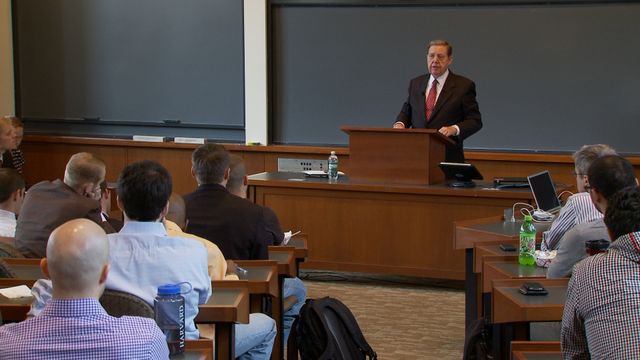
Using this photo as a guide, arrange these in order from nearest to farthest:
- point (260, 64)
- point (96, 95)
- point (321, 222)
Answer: point (321, 222) → point (260, 64) → point (96, 95)

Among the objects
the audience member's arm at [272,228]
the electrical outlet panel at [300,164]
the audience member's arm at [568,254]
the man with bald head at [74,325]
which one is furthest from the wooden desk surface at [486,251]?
the electrical outlet panel at [300,164]

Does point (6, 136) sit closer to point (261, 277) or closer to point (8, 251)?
point (8, 251)

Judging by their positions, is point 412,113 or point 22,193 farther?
point 412,113

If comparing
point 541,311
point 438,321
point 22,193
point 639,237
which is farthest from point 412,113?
point 639,237

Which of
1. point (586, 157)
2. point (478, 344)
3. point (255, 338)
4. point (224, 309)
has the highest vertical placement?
point (586, 157)

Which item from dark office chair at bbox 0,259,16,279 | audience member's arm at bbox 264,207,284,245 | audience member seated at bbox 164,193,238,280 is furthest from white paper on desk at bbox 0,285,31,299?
audience member's arm at bbox 264,207,284,245

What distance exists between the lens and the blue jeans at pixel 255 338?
378 cm

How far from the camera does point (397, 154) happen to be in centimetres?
678

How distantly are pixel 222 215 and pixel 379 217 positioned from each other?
2.71m

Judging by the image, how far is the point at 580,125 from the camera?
8.45 metres

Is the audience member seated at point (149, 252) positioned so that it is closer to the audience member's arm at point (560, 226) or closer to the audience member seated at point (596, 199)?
the audience member seated at point (596, 199)

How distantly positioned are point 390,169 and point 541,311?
3.68 meters

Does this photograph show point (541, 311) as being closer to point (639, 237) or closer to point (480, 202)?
point (639, 237)

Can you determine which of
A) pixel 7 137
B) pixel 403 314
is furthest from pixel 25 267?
pixel 7 137
